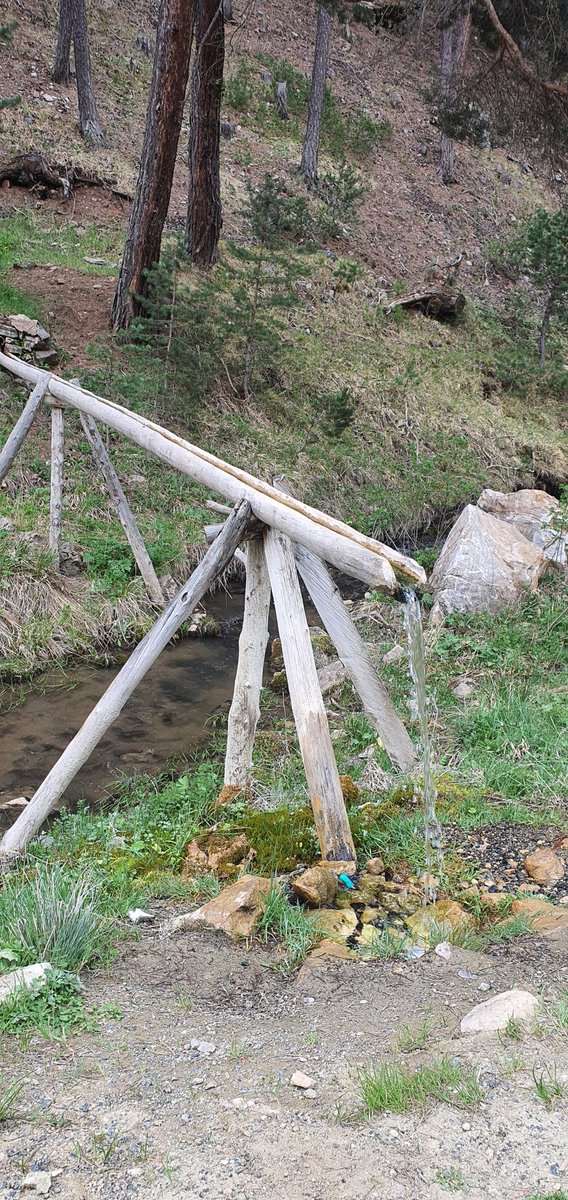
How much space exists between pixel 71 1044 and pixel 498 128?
35.2 feet

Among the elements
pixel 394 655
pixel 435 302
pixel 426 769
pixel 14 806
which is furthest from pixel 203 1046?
pixel 435 302

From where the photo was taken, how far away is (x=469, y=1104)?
2.55 metres

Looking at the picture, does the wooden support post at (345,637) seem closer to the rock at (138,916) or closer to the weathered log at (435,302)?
the rock at (138,916)

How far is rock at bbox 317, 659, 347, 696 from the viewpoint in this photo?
661cm

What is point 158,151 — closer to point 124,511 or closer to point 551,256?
point 124,511

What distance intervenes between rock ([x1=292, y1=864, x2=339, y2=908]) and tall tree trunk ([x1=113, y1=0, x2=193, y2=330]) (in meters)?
9.23

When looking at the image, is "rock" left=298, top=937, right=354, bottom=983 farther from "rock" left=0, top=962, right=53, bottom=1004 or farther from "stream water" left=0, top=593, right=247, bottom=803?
"stream water" left=0, top=593, right=247, bottom=803

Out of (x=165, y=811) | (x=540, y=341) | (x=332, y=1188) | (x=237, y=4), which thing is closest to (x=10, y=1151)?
(x=332, y=1188)

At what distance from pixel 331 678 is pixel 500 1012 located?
12.6 ft

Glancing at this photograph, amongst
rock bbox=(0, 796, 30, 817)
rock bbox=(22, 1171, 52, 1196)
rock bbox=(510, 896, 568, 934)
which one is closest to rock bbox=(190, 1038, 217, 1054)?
rock bbox=(22, 1171, 52, 1196)

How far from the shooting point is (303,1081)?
2719mm

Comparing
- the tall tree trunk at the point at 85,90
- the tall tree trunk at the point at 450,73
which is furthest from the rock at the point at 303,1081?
the tall tree trunk at the point at 85,90

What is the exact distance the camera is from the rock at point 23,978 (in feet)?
10.1

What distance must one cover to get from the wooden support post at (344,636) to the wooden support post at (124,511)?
4.18 m
